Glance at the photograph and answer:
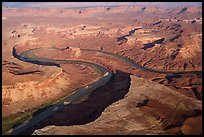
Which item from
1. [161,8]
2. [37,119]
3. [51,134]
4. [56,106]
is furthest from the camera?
[161,8]

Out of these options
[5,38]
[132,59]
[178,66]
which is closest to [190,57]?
[178,66]

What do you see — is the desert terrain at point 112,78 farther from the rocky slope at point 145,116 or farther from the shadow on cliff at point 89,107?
the shadow on cliff at point 89,107

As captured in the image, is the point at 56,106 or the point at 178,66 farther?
the point at 178,66

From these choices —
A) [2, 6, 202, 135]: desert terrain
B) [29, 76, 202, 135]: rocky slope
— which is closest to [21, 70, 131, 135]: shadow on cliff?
[2, 6, 202, 135]: desert terrain

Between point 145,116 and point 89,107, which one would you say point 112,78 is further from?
point 145,116

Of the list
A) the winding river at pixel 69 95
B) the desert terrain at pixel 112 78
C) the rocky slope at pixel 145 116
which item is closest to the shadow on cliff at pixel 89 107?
the desert terrain at pixel 112 78

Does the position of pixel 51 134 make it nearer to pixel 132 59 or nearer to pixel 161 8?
pixel 132 59

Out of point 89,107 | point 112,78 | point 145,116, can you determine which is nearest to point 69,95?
point 89,107
